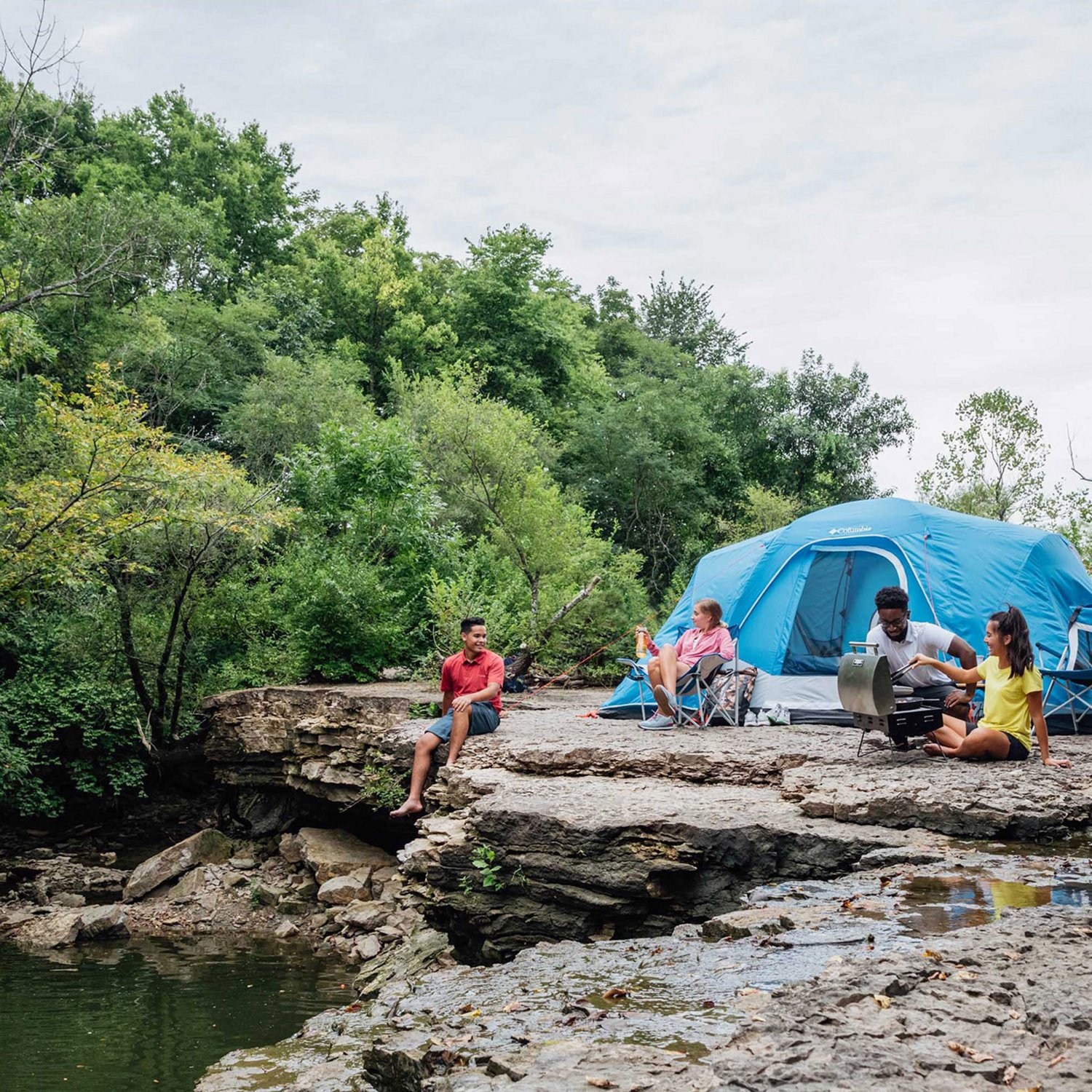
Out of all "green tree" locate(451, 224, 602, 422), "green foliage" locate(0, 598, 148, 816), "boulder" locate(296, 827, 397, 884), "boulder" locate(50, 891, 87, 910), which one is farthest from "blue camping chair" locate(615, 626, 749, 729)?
"green tree" locate(451, 224, 602, 422)

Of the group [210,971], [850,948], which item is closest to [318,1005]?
[210,971]

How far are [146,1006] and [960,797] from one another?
22.7 feet

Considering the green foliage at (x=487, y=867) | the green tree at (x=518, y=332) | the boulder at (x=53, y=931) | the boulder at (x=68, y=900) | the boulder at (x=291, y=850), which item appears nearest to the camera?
the green foliage at (x=487, y=867)

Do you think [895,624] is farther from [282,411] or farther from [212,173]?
[212,173]

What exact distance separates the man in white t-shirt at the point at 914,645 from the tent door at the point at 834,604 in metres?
2.88

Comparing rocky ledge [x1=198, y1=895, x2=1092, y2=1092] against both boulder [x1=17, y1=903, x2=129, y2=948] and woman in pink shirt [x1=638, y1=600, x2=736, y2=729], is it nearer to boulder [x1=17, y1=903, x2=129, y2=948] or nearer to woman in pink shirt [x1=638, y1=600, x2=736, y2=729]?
woman in pink shirt [x1=638, y1=600, x2=736, y2=729]

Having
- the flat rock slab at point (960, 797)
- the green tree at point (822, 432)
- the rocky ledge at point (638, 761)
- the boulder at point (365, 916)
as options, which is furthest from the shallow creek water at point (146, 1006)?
the green tree at point (822, 432)

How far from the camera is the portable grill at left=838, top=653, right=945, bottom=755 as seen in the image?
6684 mm

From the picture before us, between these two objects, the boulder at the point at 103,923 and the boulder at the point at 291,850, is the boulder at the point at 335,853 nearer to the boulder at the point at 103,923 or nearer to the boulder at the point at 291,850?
the boulder at the point at 291,850

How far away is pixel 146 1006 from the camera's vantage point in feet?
28.3

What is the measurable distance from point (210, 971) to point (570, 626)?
748 cm

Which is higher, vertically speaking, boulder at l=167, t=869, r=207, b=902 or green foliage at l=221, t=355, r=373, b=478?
green foliage at l=221, t=355, r=373, b=478

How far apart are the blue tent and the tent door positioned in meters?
0.01

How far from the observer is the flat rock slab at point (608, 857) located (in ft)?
18.2
